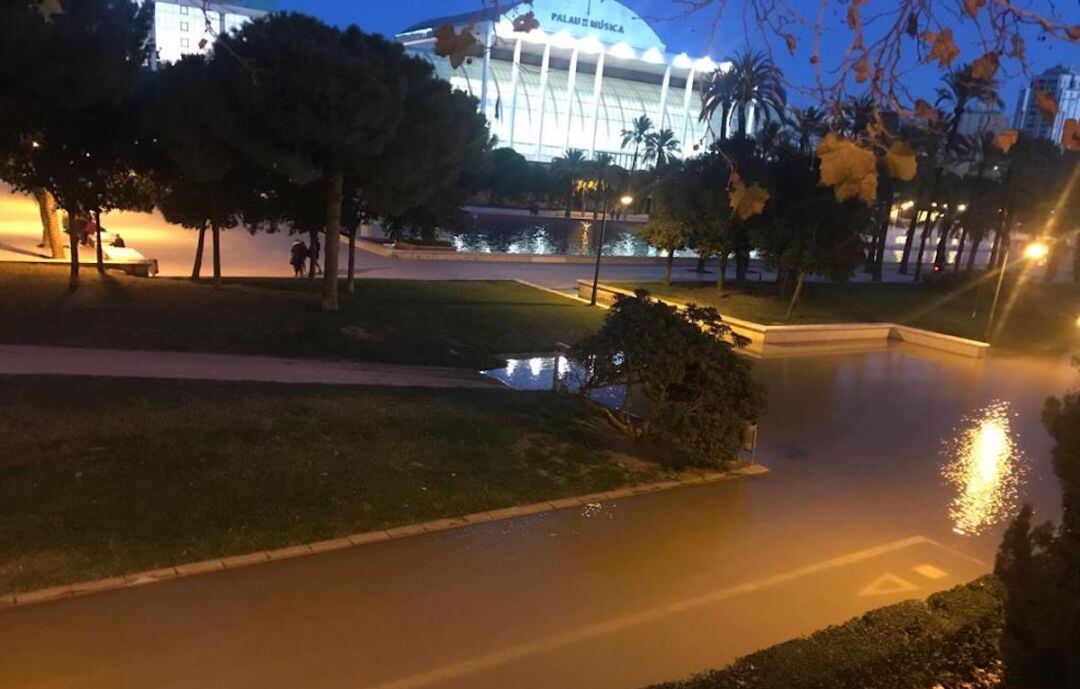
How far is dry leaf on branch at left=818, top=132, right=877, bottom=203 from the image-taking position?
2.90 metres

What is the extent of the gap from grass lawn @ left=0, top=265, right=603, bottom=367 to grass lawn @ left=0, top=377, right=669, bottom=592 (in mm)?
3760

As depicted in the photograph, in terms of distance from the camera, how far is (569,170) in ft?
214

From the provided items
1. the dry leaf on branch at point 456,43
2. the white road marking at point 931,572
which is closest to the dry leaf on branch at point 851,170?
the dry leaf on branch at point 456,43

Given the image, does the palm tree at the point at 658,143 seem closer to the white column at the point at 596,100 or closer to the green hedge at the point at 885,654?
the white column at the point at 596,100

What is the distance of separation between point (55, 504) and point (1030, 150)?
42.6 meters

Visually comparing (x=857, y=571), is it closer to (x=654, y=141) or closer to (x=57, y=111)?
(x=57, y=111)

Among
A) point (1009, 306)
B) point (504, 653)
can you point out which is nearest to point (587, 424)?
point (504, 653)

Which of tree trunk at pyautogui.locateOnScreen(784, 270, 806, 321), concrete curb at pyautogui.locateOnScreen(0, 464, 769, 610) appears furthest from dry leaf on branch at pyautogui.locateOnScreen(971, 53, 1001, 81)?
tree trunk at pyautogui.locateOnScreen(784, 270, 806, 321)

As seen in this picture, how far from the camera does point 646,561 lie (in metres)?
7.34

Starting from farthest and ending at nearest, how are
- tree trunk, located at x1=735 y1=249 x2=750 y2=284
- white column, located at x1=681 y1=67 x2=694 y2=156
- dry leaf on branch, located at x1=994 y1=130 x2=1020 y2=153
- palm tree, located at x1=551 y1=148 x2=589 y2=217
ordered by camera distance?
white column, located at x1=681 y1=67 x2=694 y2=156 → palm tree, located at x1=551 y1=148 x2=589 y2=217 → tree trunk, located at x1=735 y1=249 x2=750 y2=284 → dry leaf on branch, located at x1=994 y1=130 x2=1020 y2=153

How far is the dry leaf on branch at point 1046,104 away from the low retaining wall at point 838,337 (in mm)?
17118

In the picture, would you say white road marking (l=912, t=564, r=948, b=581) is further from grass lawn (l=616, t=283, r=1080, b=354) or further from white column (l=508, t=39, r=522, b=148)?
white column (l=508, t=39, r=522, b=148)

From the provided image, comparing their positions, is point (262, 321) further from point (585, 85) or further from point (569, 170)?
point (585, 85)

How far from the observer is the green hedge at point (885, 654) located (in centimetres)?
508
